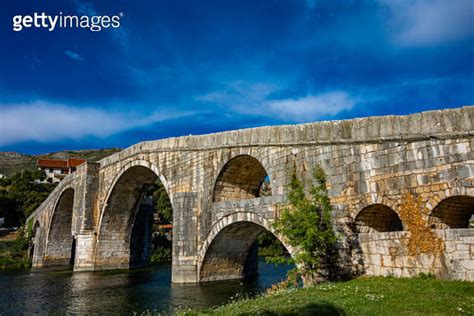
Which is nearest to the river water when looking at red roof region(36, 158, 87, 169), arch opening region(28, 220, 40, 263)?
arch opening region(28, 220, 40, 263)

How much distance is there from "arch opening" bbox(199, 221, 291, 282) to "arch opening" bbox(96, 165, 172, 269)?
29.5ft

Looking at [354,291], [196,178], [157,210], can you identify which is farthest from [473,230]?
[157,210]

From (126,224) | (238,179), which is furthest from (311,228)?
(126,224)

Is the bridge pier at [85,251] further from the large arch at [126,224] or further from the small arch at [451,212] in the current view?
the small arch at [451,212]

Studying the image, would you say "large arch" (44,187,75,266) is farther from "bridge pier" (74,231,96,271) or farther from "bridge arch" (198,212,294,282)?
"bridge arch" (198,212,294,282)

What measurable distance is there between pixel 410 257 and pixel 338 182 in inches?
102

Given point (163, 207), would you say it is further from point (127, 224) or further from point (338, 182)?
point (338, 182)

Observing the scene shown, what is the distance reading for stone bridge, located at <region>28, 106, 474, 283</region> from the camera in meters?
7.65

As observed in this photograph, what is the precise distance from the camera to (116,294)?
48.3 feet

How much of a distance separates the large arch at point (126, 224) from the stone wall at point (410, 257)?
1582cm

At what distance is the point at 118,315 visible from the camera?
10.8 metres

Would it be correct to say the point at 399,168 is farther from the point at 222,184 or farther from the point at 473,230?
the point at 222,184

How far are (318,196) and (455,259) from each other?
3.35 metres

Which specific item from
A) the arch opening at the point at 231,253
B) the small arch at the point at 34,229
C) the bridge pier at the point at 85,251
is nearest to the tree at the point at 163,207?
the small arch at the point at 34,229
